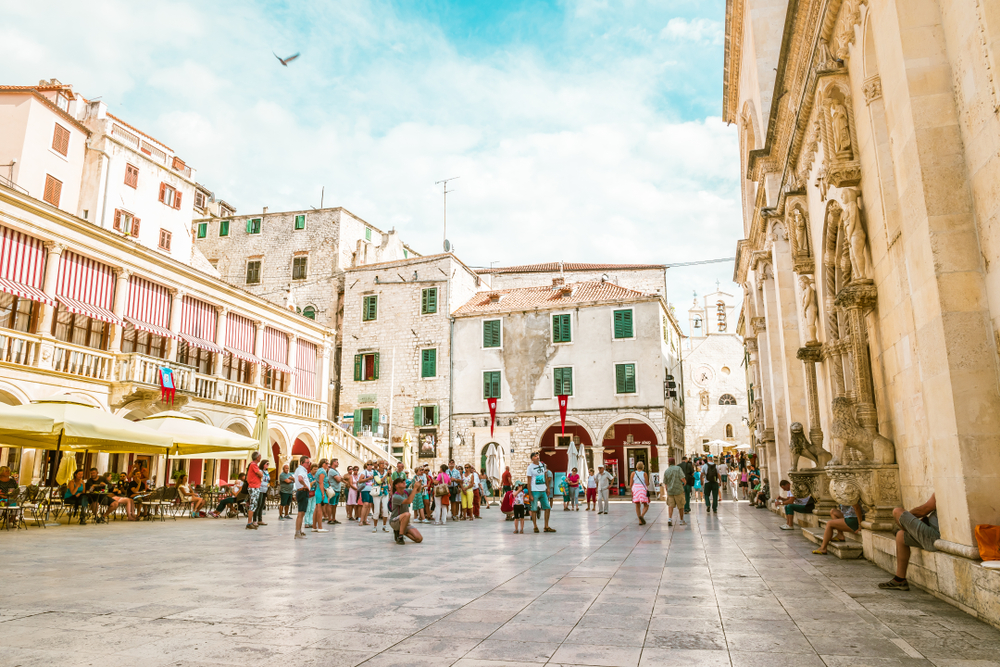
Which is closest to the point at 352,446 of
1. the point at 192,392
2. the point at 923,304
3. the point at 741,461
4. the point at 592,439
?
the point at 192,392

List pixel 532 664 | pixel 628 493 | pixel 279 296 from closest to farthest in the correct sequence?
pixel 532 664 < pixel 628 493 < pixel 279 296

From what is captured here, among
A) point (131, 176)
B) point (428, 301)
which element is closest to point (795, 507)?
point (428, 301)

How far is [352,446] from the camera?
3039 centimetres

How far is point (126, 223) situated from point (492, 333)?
57.0 feet

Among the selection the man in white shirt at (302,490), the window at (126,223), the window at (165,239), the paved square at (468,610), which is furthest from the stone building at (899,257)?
the window at (165,239)

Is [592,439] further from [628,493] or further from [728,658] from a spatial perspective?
[728,658]

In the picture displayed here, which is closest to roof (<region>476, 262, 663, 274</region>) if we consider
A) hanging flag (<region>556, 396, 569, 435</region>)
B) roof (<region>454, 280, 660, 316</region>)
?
roof (<region>454, 280, 660, 316</region>)

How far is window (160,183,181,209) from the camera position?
28.8 meters

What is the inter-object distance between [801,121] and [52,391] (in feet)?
62.0

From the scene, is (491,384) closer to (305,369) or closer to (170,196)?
(305,369)

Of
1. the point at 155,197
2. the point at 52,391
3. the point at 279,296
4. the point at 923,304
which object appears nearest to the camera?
the point at 923,304

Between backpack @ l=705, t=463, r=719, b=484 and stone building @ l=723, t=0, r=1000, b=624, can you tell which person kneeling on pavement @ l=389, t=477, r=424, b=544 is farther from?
backpack @ l=705, t=463, r=719, b=484

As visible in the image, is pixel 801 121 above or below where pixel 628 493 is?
above

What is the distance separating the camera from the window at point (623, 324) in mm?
34250
